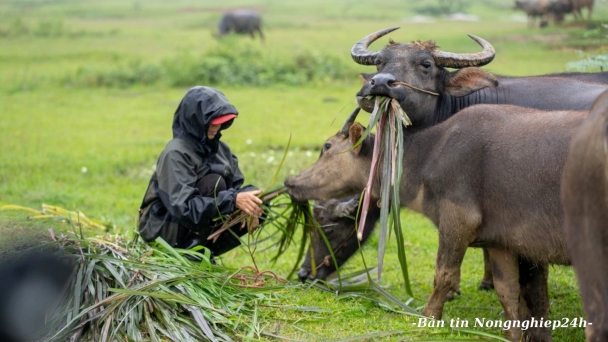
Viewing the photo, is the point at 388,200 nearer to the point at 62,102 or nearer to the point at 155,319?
the point at 155,319

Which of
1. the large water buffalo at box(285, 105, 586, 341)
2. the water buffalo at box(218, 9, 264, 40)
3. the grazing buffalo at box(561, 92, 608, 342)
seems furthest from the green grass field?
the grazing buffalo at box(561, 92, 608, 342)

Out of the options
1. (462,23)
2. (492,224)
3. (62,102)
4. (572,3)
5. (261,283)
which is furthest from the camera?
(462,23)

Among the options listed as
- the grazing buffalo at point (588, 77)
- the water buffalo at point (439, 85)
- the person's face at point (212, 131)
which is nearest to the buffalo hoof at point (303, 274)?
the person's face at point (212, 131)

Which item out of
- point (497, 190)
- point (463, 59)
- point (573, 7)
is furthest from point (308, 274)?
point (573, 7)

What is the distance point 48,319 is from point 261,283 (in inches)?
62.8

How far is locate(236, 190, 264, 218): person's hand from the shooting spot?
6.44 metres

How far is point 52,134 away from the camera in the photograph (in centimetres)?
1439

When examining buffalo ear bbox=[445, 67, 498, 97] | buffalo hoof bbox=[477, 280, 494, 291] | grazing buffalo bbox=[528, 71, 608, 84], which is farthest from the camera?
buffalo hoof bbox=[477, 280, 494, 291]

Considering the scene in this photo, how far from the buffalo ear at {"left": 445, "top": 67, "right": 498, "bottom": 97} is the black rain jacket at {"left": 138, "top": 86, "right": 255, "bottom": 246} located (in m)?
1.88

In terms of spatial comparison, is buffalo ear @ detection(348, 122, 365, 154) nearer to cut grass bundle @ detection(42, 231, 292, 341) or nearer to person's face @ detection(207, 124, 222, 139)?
person's face @ detection(207, 124, 222, 139)

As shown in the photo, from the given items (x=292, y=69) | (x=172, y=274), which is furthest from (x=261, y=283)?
(x=292, y=69)

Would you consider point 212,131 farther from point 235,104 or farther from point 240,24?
point 240,24

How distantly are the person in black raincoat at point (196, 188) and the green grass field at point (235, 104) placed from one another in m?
0.91

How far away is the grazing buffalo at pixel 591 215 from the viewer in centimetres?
397
